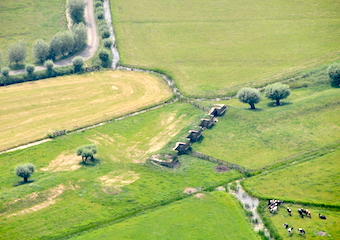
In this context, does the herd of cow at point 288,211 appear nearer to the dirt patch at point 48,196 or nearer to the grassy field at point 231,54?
the dirt patch at point 48,196

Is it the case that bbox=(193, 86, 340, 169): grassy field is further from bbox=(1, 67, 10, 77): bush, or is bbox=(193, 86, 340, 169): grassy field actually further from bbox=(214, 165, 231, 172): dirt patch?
bbox=(1, 67, 10, 77): bush

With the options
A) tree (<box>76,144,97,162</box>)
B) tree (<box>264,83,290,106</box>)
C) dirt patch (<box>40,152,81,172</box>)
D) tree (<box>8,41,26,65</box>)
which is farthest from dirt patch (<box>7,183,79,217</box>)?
tree (<box>8,41,26,65</box>)

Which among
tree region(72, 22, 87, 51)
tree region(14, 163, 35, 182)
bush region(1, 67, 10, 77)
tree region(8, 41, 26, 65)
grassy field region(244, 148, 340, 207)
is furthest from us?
tree region(72, 22, 87, 51)

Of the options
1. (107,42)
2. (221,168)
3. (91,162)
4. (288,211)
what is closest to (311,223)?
(288,211)

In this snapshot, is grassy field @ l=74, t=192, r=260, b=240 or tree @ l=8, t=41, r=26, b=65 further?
tree @ l=8, t=41, r=26, b=65

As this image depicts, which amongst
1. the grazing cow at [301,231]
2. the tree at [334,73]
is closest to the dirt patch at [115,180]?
the grazing cow at [301,231]

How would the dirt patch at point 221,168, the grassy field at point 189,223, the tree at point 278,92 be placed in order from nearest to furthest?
the grassy field at point 189,223, the dirt patch at point 221,168, the tree at point 278,92

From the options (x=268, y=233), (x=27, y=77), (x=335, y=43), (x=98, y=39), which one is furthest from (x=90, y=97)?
(x=335, y=43)

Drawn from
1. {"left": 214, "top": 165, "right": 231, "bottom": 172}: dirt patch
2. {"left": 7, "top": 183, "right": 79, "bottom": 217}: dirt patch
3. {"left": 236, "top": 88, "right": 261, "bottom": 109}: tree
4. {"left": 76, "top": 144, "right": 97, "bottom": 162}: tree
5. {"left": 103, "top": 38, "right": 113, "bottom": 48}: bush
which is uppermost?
{"left": 103, "top": 38, "right": 113, "bottom": 48}: bush
